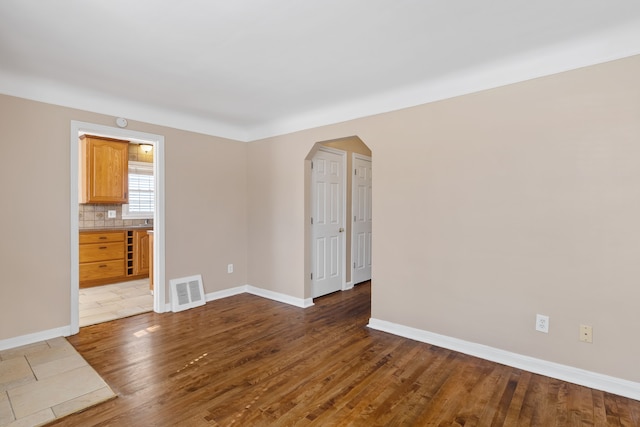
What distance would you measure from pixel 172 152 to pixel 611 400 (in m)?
4.50

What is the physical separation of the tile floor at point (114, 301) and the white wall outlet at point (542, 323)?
3.97 meters

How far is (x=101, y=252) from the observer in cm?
502

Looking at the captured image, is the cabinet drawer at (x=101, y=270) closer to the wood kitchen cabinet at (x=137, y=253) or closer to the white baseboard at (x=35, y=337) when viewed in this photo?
the wood kitchen cabinet at (x=137, y=253)

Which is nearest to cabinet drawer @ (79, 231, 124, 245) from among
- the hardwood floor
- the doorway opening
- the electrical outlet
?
the hardwood floor

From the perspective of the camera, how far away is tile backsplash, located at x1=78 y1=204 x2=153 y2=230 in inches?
204

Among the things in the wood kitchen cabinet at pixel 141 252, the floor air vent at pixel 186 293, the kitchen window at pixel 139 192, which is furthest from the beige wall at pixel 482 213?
the kitchen window at pixel 139 192

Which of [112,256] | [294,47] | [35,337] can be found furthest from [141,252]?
[294,47]

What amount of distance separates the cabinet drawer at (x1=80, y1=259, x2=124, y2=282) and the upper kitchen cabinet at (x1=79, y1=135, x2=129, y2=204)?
0.97 m

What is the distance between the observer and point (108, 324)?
343cm

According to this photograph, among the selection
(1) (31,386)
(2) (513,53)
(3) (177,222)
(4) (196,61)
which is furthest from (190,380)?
(2) (513,53)

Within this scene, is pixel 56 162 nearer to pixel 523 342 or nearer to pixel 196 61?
pixel 196 61

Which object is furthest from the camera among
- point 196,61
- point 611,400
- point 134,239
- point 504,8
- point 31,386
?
point 134,239

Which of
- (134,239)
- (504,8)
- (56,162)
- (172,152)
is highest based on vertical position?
(504,8)

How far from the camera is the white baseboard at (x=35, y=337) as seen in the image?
9.26ft
